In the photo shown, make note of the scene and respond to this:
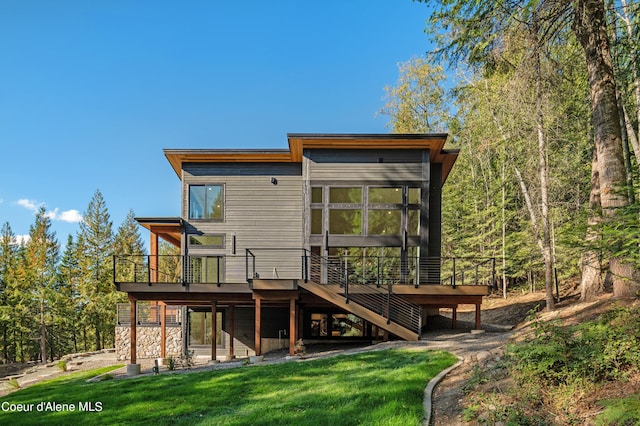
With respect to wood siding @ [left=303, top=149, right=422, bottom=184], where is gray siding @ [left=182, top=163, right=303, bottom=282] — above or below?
below

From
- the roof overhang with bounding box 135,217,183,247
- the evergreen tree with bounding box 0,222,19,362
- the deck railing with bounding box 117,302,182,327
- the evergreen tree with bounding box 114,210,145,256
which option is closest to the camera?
the roof overhang with bounding box 135,217,183,247

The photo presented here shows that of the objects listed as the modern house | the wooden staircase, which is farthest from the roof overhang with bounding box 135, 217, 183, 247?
the wooden staircase

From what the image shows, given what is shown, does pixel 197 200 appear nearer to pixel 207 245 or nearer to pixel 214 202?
pixel 214 202

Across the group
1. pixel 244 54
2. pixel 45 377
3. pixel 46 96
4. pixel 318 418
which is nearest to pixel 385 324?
pixel 318 418

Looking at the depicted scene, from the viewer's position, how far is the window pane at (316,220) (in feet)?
43.1

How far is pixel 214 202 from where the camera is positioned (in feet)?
46.4

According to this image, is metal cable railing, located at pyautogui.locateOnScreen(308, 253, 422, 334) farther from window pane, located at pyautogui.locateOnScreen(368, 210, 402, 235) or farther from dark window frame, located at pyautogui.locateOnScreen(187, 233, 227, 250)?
dark window frame, located at pyautogui.locateOnScreen(187, 233, 227, 250)

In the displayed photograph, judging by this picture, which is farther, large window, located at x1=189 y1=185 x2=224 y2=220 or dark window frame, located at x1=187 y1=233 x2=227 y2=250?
large window, located at x1=189 y1=185 x2=224 y2=220

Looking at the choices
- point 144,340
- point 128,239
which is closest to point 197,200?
point 144,340

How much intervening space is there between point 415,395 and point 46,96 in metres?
26.6

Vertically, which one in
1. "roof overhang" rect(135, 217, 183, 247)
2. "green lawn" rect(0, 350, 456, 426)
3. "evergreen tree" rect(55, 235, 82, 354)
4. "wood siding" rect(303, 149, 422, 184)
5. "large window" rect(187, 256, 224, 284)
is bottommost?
"evergreen tree" rect(55, 235, 82, 354)

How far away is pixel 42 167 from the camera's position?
49875mm

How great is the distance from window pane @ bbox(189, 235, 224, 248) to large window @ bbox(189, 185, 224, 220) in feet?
2.43

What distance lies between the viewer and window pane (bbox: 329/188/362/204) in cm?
1311
